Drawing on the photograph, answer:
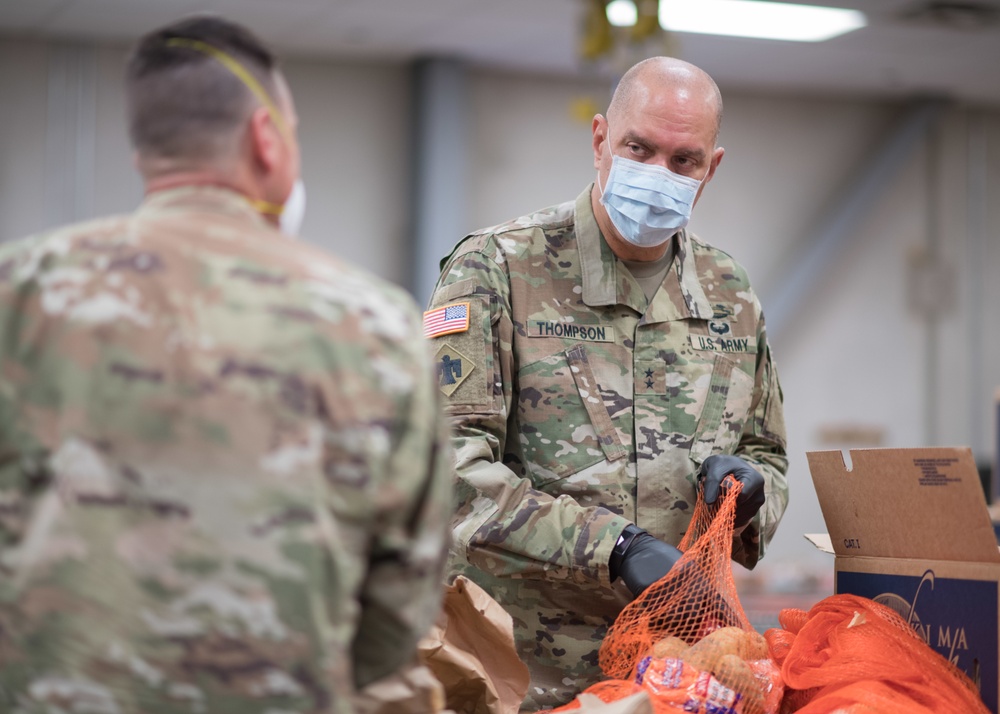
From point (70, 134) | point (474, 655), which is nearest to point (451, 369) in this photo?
point (474, 655)

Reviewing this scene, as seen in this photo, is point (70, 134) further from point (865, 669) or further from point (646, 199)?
point (865, 669)

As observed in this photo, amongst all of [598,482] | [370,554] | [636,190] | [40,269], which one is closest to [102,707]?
[370,554]

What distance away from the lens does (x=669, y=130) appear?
6.18ft

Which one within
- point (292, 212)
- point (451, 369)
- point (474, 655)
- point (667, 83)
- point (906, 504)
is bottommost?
point (474, 655)

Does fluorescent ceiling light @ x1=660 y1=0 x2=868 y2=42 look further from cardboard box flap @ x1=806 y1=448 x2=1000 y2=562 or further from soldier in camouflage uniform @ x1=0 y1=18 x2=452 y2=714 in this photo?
soldier in camouflage uniform @ x1=0 y1=18 x2=452 y2=714

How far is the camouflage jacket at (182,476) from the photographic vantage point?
94 centimetres

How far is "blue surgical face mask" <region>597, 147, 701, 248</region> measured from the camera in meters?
1.89

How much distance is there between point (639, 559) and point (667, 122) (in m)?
0.74

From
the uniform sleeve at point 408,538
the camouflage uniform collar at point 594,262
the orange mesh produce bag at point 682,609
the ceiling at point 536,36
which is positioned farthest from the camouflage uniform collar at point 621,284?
the ceiling at point 536,36

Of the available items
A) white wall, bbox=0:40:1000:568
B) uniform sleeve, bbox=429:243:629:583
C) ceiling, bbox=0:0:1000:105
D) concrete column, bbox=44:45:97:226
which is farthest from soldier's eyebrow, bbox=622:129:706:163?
concrete column, bbox=44:45:97:226

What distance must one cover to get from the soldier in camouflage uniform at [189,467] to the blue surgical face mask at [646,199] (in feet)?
3.20

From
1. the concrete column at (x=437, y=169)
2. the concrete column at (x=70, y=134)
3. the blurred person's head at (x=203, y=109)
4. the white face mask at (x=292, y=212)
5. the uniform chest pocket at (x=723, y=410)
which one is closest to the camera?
the blurred person's head at (x=203, y=109)

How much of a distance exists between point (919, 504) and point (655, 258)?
699mm

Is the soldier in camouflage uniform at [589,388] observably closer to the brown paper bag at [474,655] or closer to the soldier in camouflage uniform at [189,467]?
the brown paper bag at [474,655]
